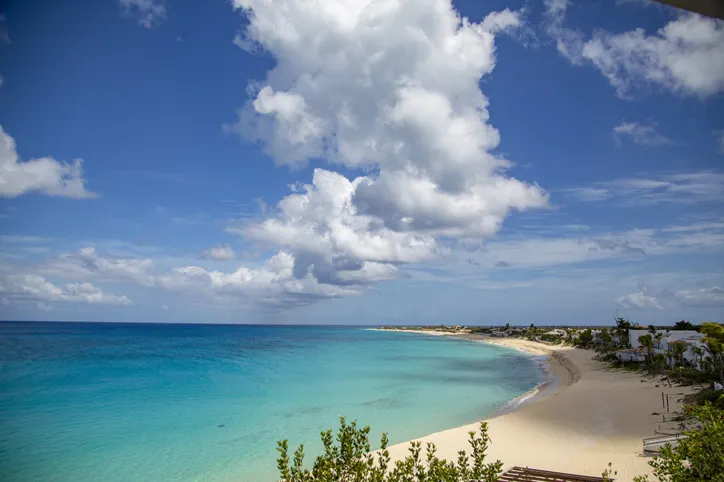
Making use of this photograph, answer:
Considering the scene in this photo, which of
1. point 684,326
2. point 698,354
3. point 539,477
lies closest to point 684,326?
point 684,326

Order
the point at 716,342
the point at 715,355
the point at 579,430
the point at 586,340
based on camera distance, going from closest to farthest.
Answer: the point at 579,430 < the point at 716,342 < the point at 715,355 < the point at 586,340

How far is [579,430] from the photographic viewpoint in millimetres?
19109

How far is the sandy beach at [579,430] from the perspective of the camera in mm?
14521

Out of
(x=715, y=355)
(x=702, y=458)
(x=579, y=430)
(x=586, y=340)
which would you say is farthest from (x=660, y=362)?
(x=702, y=458)

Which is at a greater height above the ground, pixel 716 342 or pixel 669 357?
pixel 716 342

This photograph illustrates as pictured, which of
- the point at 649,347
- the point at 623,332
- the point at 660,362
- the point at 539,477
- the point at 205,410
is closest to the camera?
the point at 539,477

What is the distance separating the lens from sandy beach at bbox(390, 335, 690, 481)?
14521mm

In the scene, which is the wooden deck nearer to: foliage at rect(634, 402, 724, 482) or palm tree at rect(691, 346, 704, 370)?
foliage at rect(634, 402, 724, 482)

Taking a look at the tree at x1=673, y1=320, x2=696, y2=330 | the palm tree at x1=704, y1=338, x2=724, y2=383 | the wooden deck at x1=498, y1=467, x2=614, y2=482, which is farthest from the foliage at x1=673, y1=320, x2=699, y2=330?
the wooden deck at x1=498, y1=467, x2=614, y2=482

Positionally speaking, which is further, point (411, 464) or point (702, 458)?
point (702, 458)

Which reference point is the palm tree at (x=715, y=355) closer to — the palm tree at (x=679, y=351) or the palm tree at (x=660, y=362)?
the palm tree at (x=679, y=351)

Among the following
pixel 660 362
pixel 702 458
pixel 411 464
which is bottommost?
pixel 660 362

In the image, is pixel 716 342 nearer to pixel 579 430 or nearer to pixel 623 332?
pixel 579 430

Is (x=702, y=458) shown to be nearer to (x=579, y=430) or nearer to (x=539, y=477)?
(x=539, y=477)
